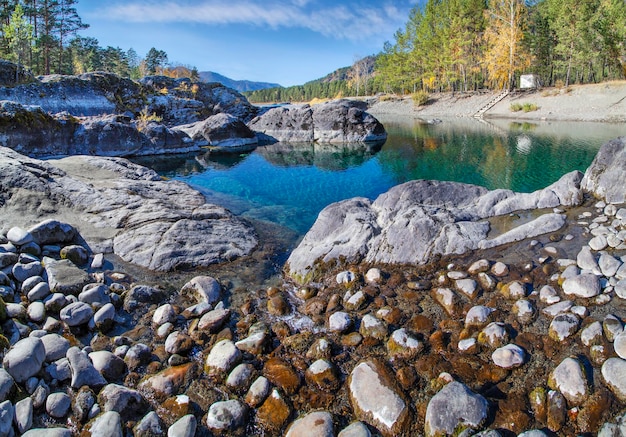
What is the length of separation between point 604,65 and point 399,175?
62.4 metres

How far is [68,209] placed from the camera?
13.7m

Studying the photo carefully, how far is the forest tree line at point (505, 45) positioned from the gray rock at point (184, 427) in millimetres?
71014

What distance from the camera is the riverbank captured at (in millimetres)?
48069

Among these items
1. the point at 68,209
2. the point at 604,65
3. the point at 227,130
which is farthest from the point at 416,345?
the point at 604,65

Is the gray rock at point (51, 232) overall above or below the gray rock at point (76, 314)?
above

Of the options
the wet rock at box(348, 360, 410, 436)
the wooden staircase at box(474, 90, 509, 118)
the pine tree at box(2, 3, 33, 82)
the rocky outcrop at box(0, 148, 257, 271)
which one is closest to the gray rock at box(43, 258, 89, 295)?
the rocky outcrop at box(0, 148, 257, 271)

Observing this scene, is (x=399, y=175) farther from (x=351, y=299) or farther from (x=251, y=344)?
(x=251, y=344)

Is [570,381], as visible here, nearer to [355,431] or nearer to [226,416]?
[355,431]

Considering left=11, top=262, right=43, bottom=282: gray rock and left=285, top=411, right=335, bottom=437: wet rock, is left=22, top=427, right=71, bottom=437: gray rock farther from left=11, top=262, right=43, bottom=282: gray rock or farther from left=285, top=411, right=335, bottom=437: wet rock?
left=11, top=262, right=43, bottom=282: gray rock

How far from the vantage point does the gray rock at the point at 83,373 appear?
6.05m

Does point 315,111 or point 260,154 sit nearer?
point 260,154

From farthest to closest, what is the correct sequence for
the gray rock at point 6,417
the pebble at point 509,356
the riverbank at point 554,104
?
the riverbank at point 554,104, the pebble at point 509,356, the gray rock at point 6,417

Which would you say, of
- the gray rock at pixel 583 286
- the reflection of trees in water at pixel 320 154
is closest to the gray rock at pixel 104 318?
the gray rock at pixel 583 286

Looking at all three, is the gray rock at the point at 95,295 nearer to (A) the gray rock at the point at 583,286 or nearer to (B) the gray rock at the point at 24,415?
(B) the gray rock at the point at 24,415
